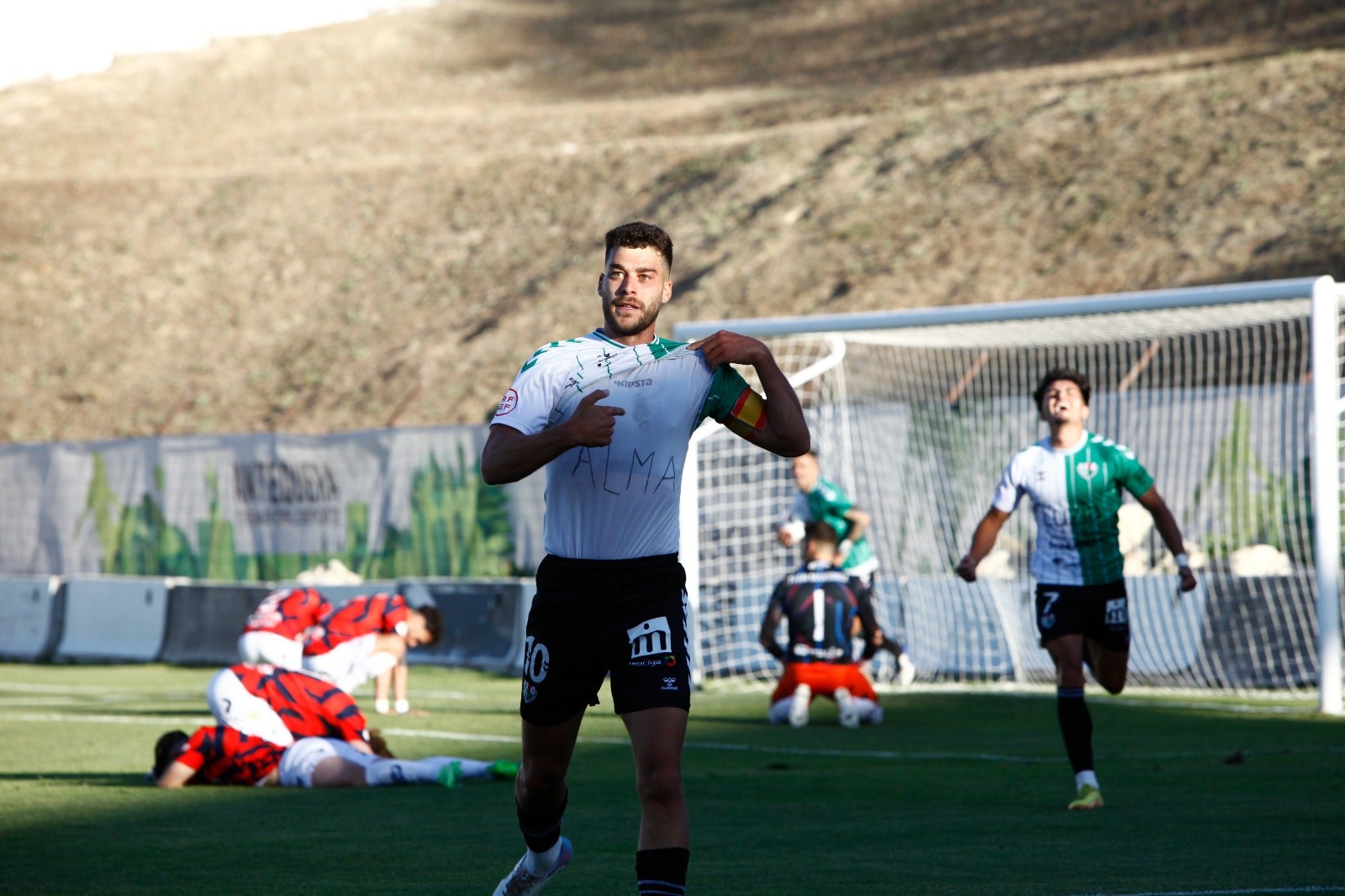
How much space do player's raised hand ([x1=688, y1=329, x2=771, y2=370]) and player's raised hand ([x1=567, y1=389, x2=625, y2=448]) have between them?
322 millimetres

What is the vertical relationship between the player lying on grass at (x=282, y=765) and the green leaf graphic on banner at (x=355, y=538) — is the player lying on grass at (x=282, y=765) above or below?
below

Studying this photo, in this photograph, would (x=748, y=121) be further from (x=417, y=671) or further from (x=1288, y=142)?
(x=417, y=671)

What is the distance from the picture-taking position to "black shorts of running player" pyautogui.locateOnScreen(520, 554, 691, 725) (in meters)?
5.30

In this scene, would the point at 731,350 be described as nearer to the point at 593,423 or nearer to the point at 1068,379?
the point at 593,423

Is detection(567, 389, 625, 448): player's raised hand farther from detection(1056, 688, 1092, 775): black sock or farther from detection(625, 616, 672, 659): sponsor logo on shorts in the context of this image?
detection(1056, 688, 1092, 775): black sock

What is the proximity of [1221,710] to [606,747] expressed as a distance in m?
5.38

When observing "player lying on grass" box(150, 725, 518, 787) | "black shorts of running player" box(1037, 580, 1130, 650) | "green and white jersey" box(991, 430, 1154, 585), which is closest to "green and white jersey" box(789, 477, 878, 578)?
"green and white jersey" box(991, 430, 1154, 585)

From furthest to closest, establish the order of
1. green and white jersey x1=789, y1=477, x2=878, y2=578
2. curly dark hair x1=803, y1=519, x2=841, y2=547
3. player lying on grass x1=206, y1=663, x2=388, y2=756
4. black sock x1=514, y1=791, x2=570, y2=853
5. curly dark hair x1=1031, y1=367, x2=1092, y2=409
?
green and white jersey x1=789, y1=477, x2=878, y2=578
curly dark hair x1=803, y1=519, x2=841, y2=547
player lying on grass x1=206, y1=663, x2=388, y2=756
curly dark hair x1=1031, y1=367, x2=1092, y2=409
black sock x1=514, y1=791, x2=570, y2=853

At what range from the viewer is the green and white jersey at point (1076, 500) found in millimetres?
9430

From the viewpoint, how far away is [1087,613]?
30.7 ft

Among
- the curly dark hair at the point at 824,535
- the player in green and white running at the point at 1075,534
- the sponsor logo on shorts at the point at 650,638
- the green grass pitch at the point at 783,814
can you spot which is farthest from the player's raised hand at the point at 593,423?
the curly dark hair at the point at 824,535

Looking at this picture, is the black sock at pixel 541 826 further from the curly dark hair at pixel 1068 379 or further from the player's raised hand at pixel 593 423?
the curly dark hair at pixel 1068 379

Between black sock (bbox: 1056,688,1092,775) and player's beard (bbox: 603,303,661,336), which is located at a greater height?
player's beard (bbox: 603,303,661,336)

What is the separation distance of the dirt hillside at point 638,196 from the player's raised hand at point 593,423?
1001 inches
